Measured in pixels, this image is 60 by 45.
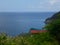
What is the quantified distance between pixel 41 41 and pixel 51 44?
28 centimetres

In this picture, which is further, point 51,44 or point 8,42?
point 51,44

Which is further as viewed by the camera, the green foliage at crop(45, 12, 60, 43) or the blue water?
the blue water

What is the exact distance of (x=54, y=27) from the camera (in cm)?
590

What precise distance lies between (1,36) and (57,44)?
1.70 meters

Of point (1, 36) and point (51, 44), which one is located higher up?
point (1, 36)

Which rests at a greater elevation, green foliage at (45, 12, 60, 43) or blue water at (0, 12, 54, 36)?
green foliage at (45, 12, 60, 43)

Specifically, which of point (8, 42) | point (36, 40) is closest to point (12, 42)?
point (8, 42)

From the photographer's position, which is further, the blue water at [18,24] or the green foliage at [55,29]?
the blue water at [18,24]

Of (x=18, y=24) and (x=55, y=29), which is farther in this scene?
(x=18, y=24)

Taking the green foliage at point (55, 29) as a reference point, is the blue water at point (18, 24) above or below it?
below

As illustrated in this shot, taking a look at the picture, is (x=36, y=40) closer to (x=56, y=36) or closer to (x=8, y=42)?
(x=56, y=36)

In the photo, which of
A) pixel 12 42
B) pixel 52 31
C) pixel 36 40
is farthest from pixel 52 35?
pixel 12 42

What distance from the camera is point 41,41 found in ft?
19.2

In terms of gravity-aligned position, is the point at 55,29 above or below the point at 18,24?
above
